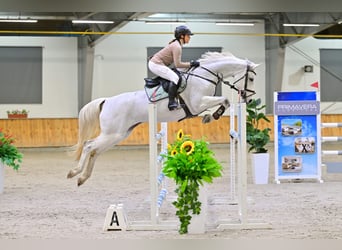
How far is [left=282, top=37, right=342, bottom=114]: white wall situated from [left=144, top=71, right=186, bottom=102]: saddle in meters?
11.6

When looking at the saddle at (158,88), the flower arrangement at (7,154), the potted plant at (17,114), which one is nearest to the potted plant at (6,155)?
the flower arrangement at (7,154)

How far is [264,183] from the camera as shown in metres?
7.18

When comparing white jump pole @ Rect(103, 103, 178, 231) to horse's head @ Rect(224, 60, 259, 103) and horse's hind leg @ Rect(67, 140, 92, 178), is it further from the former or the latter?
horse's head @ Rect(224, 60, 259, 103)

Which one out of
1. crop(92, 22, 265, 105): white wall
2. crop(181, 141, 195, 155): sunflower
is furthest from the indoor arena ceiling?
crop(181, 141, 195, 155): sunflower

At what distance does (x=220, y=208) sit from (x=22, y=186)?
10.2 ft

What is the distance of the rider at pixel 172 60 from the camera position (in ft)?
16.1

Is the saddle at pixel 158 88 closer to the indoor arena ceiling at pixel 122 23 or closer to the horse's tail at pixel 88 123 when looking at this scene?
the horse's tail at pixel 88 123

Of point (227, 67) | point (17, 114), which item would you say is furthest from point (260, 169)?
point (17, 114)

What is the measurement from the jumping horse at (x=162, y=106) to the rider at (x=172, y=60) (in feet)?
0.31

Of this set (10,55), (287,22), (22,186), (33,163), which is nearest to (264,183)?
(22,186)

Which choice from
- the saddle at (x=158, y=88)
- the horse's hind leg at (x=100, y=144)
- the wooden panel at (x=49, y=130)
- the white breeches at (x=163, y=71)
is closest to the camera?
the white breeches at (x=163, y=71)

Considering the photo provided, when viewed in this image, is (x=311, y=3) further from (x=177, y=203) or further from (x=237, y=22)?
(x=237, y=22)

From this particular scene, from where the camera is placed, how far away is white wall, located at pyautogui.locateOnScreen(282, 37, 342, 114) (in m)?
16.2

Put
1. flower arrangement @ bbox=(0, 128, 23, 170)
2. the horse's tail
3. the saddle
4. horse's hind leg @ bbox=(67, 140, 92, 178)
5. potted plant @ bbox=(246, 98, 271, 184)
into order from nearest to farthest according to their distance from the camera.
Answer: the saddle → horse's hind leg @ bbox=(67, 140, 92, 178) → the horse's tail → flower arrangement @ bbox=(0, 128, 23, 170) → potted plant @ bbox=(246, 98, 271, 184)
